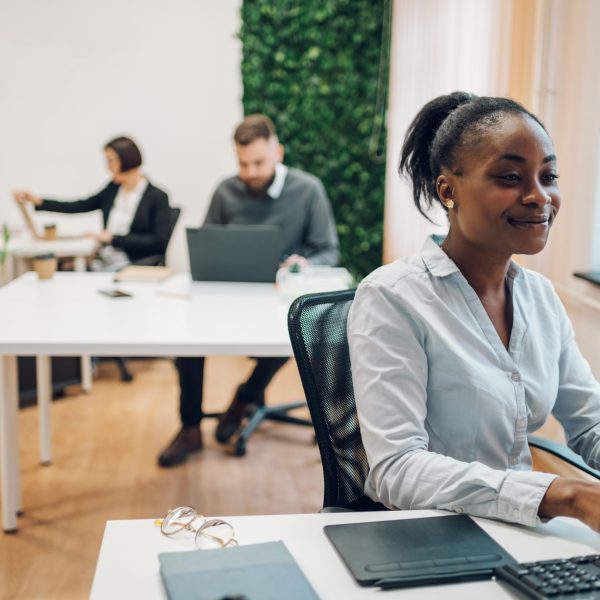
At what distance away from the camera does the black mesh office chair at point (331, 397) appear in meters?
1.52

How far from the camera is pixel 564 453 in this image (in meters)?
1.61

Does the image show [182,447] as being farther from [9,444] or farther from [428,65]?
[428,65]

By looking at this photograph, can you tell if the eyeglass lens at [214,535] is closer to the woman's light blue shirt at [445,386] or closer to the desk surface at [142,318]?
the woman's light blue shirt at [445,386]

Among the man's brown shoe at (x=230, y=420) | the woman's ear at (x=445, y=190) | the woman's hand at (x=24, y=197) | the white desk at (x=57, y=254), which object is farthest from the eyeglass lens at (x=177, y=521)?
the woman's hand at (x=24, y=197)

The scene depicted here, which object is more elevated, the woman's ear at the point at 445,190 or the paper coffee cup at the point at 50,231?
the woman's ear at the point at 445,190

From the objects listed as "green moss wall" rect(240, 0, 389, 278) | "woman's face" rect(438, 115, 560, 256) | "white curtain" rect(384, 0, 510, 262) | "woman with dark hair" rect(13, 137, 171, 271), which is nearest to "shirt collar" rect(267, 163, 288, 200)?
"white curtain" rect(384, 0, 510, 262)

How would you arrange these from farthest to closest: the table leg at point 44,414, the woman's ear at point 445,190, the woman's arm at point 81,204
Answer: the woman's arm at point 81,204, the table leg at point 44,414, the woman's ear at point 445,190

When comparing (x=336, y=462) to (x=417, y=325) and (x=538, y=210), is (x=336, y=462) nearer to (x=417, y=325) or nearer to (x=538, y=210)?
(x=417, y=325)

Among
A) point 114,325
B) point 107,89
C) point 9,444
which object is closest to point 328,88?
point 107,89

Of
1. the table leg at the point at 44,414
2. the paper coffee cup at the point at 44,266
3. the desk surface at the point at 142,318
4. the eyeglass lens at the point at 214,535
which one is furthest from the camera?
the table leg at the point at 44,414

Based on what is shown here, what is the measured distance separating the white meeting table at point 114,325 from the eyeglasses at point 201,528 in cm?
113

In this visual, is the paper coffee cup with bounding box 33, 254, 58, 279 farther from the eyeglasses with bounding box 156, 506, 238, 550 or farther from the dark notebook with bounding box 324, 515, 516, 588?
the dark notebook with bounding box 324, 515, 516, 588

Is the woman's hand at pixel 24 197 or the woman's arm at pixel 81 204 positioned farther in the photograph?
the woman's arm at pixel 81 204

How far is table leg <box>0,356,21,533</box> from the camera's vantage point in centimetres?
262
